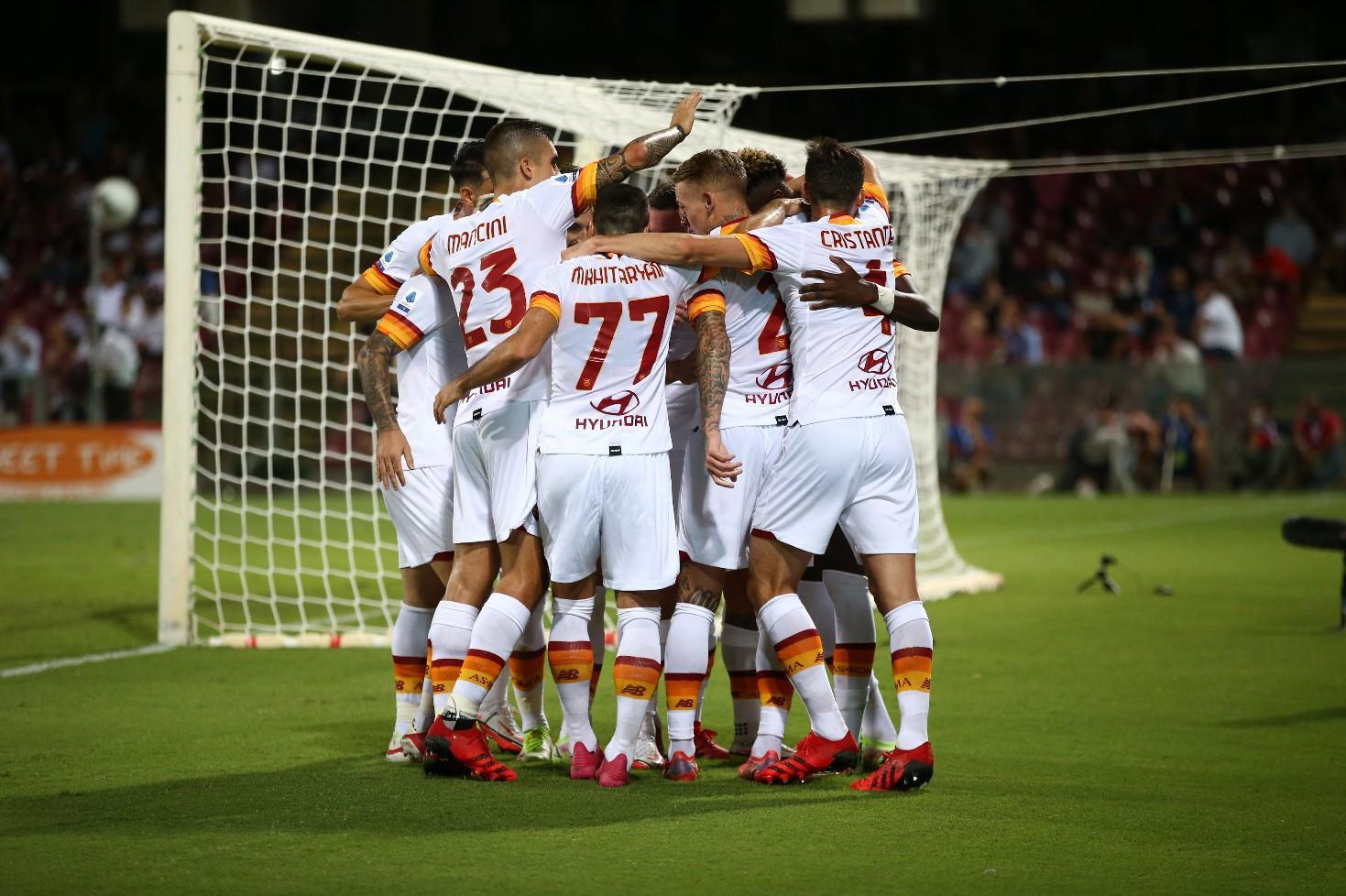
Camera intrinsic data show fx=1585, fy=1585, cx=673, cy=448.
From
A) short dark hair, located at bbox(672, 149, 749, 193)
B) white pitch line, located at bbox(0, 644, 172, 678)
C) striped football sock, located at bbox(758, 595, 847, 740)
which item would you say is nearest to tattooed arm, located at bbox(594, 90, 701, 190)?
short dark hair, located at bbox(672, 149, 749, 193)

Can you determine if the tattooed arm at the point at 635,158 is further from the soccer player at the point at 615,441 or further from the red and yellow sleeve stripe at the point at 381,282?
the red and yellow sleeve stripe at the point at 381,282

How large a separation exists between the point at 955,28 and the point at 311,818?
2319cm

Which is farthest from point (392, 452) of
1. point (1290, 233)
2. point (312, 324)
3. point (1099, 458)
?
point (1290, 233)

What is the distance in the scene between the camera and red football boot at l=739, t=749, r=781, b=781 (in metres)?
5.64

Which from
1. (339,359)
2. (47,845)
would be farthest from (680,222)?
(339,359)

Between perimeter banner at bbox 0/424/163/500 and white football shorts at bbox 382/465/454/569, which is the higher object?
white football shorts at bbox 382/465/454/569

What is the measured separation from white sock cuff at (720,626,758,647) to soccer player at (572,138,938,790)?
493 mm

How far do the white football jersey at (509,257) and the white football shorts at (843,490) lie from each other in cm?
96

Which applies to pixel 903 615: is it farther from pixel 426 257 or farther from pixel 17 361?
pixel 17 361

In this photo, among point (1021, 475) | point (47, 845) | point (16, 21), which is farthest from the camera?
point (16, 21)

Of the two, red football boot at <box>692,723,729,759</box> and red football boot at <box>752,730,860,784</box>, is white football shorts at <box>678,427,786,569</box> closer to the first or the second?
red football boot at <box>752,730,860,784</box>

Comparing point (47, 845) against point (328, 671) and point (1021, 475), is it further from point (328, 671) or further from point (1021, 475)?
point (1021, 475)

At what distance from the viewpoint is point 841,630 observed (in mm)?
6000

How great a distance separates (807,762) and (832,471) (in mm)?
1033
